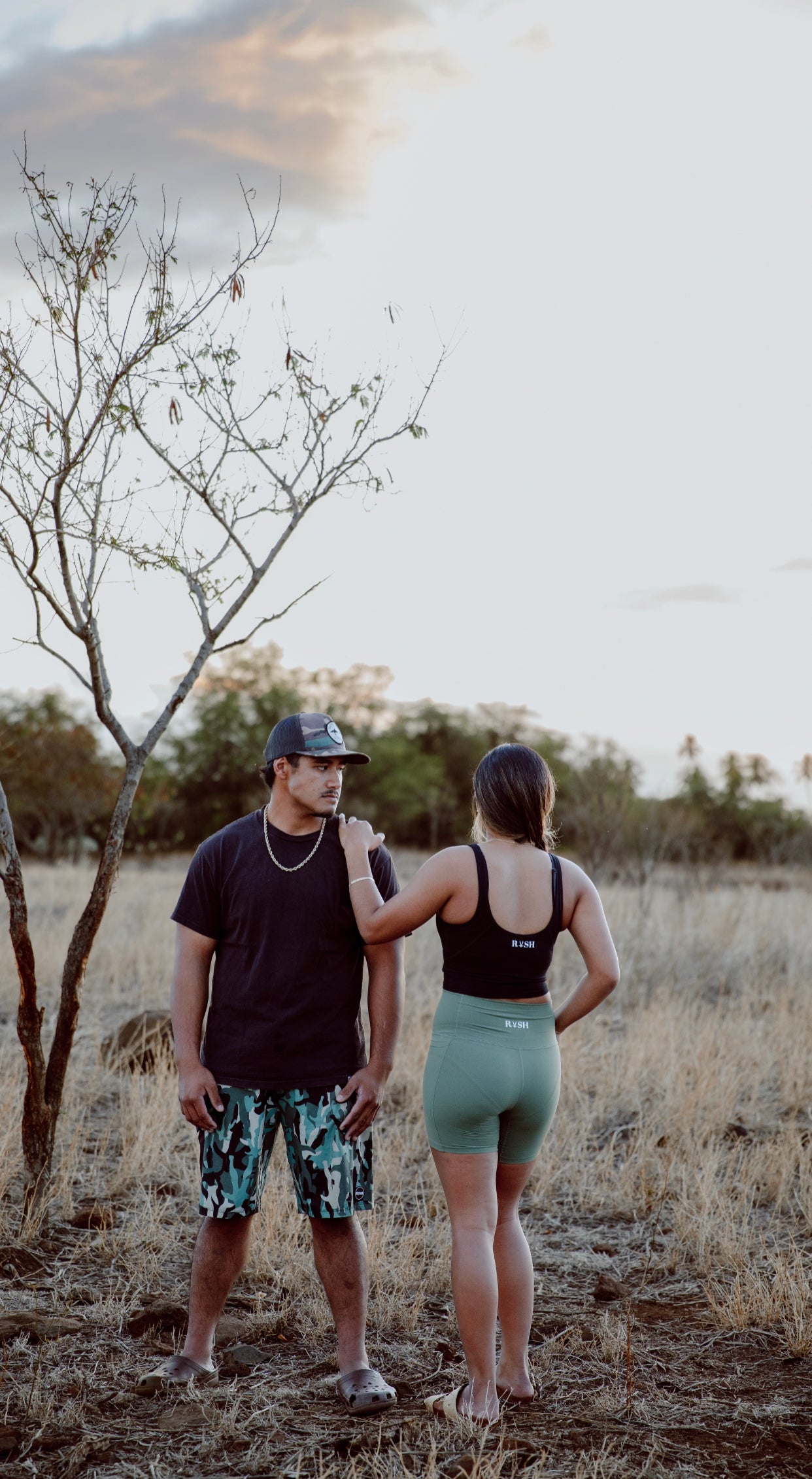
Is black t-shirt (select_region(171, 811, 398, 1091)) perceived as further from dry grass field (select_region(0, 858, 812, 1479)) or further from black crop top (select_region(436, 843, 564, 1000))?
dry grass field (select_region(0, 858, 812, 1479))

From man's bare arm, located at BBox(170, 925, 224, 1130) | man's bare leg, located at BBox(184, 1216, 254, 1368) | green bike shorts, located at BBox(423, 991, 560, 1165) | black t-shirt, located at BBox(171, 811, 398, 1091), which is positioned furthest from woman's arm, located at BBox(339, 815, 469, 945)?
man's bare leg, located at BBox(184, 1216, 254, 1368)

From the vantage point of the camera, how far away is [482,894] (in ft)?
10.8

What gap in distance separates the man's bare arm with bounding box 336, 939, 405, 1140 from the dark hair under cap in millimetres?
557

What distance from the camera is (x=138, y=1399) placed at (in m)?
3.65

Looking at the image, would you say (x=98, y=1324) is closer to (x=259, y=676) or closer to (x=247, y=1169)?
(x=247, y=1169)

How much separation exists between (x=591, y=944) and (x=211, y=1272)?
160 cm

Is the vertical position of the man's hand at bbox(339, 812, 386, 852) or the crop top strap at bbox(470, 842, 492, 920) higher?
the man's hand at bbox(339, 812, 386, 852)

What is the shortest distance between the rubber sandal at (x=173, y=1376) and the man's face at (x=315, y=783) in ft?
5.88

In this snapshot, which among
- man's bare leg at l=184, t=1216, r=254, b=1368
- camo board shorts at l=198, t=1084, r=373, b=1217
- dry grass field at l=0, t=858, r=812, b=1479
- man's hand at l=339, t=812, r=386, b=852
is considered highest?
man's hand at l=339, t=812, r=386, b=852

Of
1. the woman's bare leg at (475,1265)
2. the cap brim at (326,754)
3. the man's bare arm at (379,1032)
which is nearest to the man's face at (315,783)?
the cap brim at (326,754)

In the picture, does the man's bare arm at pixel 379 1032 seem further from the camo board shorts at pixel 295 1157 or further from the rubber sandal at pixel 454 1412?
the rubber sandal at pixel 454 1412

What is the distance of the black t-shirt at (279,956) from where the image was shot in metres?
3.65

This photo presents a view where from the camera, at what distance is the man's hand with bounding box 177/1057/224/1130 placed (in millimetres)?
3631

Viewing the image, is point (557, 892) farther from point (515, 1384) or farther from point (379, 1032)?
point (515, 1384)
